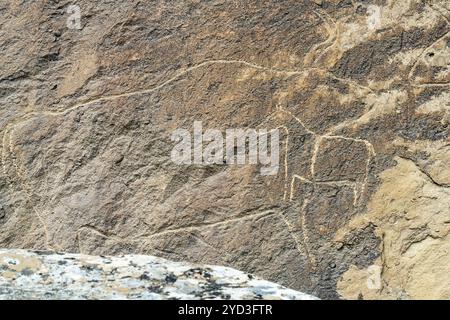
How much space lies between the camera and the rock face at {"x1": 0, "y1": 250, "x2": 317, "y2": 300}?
2.54 metres

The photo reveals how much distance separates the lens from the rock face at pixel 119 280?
254cm

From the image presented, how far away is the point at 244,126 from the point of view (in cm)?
350

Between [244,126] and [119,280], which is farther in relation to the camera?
[244,126]

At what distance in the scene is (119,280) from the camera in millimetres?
2639

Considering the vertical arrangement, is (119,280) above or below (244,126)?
below

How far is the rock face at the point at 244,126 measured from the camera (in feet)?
11.3

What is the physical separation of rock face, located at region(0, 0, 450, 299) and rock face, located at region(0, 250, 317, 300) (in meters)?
0.70

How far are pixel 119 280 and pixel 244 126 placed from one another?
1.04 meters

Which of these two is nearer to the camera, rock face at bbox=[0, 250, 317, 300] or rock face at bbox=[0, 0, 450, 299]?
rock face at bbox=[0, 250, 317, 300]

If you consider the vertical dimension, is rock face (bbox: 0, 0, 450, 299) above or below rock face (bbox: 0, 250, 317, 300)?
above

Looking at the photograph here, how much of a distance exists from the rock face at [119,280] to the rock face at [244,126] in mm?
699

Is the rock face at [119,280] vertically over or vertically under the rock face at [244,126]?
under

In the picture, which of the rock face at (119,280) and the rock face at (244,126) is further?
the rock face at (244,126)

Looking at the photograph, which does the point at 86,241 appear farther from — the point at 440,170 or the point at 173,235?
the point at 440,170
